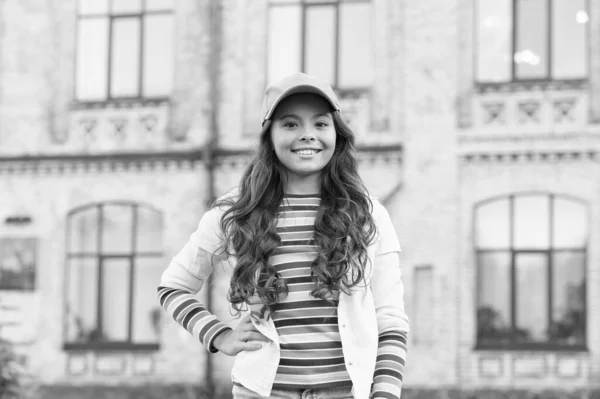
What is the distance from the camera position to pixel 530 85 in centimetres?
1416

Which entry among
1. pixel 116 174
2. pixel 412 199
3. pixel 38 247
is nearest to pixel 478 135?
pixel 412 199

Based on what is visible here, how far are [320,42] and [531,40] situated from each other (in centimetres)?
303

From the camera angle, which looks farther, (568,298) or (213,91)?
(213,91)

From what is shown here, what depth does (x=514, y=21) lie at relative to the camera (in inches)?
564

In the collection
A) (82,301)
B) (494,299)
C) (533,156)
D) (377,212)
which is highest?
(533,156)

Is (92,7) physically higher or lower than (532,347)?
higher

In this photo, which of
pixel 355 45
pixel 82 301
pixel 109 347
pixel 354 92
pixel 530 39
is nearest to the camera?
pixel 530 39

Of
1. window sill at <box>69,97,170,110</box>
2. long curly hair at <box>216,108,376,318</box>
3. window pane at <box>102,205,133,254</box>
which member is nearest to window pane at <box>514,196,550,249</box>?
window sill at <box>69,97,170,110</box>

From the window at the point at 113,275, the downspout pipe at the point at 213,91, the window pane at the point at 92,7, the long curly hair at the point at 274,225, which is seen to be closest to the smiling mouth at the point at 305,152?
the long curly hair at the point at 274,225

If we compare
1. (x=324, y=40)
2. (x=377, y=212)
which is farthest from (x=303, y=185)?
(x=324, y=40)

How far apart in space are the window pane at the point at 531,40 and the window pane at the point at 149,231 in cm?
572

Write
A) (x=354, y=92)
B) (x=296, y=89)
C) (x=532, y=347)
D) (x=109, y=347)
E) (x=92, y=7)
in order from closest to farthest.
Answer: (x=296, y=89) < (x=532, y=347) < (x=354, y=92) < (x=109, y=347) < (x=92, y=7)

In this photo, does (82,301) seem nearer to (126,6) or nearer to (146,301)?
(146,301)

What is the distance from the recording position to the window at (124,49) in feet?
51.1
